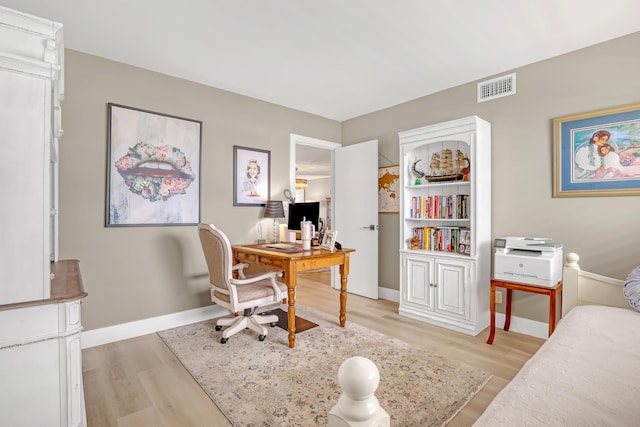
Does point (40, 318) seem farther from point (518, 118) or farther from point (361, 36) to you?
point (518, 118)

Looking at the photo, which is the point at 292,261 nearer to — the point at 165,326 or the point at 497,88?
the point at 165,326

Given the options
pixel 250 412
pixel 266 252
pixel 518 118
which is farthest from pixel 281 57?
pixel 250 412

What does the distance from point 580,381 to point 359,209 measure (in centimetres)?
340

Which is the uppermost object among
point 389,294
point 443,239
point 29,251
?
point 29,251

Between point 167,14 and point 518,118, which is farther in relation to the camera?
point 518,118

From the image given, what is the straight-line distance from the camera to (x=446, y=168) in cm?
346

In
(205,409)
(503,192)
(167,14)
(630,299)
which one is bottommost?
(205,409)

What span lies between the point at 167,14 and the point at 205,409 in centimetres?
261

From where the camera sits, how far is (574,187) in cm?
271

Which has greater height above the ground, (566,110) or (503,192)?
(566,110)

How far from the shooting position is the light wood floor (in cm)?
179

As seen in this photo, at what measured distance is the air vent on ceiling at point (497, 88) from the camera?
3.06 metres

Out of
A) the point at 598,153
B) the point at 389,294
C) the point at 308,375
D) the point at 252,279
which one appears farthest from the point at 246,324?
the point at 598,153

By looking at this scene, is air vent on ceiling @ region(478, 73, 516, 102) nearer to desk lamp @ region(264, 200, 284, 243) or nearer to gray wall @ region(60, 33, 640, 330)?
gray wall @ region(60, 33, 640, 330)
